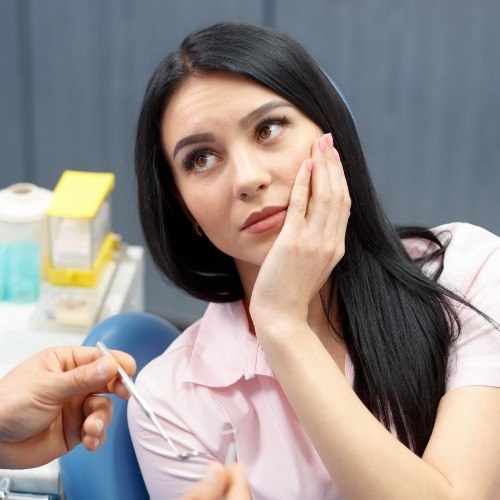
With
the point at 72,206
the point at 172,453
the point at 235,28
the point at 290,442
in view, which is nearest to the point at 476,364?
the point at 290,442

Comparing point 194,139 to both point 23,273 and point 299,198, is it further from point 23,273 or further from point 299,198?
point 23,273

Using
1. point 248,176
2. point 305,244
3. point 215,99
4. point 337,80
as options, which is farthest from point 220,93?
point 337,80

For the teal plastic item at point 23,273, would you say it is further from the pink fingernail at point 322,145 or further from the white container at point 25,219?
the pink fingernail at point 322,145

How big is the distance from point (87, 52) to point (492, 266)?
200 centimetres

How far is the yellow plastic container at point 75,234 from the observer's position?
2.18 m

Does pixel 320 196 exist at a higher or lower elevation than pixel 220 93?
lower

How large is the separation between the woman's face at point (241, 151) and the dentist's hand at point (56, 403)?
0.83ft

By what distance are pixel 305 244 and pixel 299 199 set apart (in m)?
0.07

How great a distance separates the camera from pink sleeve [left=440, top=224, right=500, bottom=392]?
1497 mm

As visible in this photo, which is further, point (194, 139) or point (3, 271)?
point (3, 271)

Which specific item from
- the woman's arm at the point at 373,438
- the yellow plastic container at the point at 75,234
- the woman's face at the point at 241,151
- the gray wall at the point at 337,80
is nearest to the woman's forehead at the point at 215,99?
the woman's face at the point at 241,151

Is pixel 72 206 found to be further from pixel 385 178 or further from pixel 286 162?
pixel 385 178

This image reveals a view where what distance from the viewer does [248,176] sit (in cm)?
147

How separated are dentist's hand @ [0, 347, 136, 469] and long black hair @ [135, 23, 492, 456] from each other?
0.29 meters
